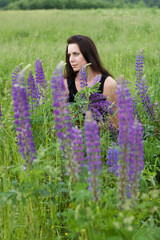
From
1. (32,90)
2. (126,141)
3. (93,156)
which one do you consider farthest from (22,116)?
(32,90)

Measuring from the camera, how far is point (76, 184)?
1.41 meters

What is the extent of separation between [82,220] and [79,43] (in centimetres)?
268

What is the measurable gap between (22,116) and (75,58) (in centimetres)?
231

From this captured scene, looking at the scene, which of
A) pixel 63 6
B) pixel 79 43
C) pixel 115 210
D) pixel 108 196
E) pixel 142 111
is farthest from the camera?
pixel 63 6

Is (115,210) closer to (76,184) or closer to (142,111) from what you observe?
(76,184)

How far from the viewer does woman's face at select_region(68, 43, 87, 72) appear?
143 inches

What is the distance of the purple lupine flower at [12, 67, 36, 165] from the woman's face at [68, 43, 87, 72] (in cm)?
223

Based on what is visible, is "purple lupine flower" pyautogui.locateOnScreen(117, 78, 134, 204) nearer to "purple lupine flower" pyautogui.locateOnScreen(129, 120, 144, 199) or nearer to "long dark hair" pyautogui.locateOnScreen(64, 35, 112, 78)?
"purple lupine flower" pyautogui.locateOnScreen(129, 120, 144, 199)

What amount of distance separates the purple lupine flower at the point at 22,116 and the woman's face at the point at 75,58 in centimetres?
223

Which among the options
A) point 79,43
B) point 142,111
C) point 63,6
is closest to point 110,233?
point 142,111

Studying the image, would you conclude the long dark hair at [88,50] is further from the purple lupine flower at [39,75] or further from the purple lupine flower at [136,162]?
the purple lupine flower at [136,162]

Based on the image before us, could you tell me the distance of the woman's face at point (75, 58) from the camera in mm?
3625

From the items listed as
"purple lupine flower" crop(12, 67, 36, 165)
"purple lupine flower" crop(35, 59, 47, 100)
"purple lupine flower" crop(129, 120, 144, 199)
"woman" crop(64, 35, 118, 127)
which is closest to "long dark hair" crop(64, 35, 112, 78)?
"woman" crop(64, 35, 118, 127)

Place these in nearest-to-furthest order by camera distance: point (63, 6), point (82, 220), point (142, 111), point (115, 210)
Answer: point (82, 220), point (115, 210), point (142, 111), point (63, 6)
